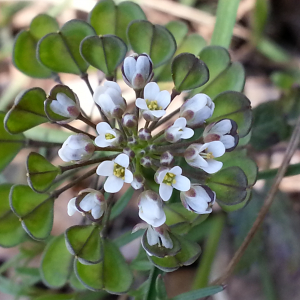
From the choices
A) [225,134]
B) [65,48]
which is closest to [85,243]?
[225,134]

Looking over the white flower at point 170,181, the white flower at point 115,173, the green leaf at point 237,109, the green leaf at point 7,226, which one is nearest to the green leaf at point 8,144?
the green leaf at point 7,226

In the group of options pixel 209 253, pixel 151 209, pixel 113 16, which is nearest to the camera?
pixel 151 209

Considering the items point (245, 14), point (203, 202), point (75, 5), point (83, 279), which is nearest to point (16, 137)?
point (83, 279)

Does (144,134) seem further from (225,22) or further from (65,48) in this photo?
(225,22)

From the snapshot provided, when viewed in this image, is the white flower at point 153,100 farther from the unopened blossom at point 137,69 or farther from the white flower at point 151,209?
the white flower at point 151,209

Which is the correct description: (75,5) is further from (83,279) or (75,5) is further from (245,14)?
(83,279)

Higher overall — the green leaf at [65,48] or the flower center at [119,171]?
the green leaf at [65,48]
